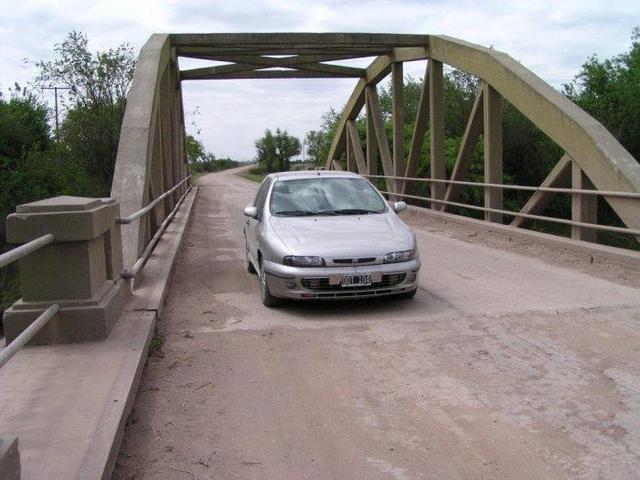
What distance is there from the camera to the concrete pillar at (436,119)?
57.1 ft

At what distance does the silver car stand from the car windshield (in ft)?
0.04

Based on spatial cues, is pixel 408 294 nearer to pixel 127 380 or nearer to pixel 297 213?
pixel 297 213

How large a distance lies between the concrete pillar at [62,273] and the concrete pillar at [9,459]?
2246mm

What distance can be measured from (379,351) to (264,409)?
1.49 meters

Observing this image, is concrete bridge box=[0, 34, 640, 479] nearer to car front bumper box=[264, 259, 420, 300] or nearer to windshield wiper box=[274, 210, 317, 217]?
car front bumper box=[264, 259, 420, 300]

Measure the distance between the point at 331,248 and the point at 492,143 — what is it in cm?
860

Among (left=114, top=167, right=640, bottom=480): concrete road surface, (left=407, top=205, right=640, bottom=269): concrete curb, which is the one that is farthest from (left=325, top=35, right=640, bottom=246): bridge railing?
(left=114, top=167, right=640, bottom=480): concrete road surface

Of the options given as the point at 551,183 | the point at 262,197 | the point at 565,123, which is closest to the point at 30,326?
the point at 262,197

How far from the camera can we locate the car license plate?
6.76 m

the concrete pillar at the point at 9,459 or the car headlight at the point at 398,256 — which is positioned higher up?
the car headlight at the point at 398,256

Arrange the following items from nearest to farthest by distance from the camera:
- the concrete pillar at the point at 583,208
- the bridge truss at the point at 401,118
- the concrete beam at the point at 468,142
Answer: the bridge truss at the point at 401,118, the concrete pillar at the point at 583,208, the concrete beam at the point at 468,142

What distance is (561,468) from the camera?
11.3 feet

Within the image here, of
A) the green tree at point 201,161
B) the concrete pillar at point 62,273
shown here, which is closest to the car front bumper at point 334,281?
the concrete pillar at point 62,273

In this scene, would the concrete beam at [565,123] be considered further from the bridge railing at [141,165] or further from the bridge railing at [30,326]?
the bridge railing at [30,326]
